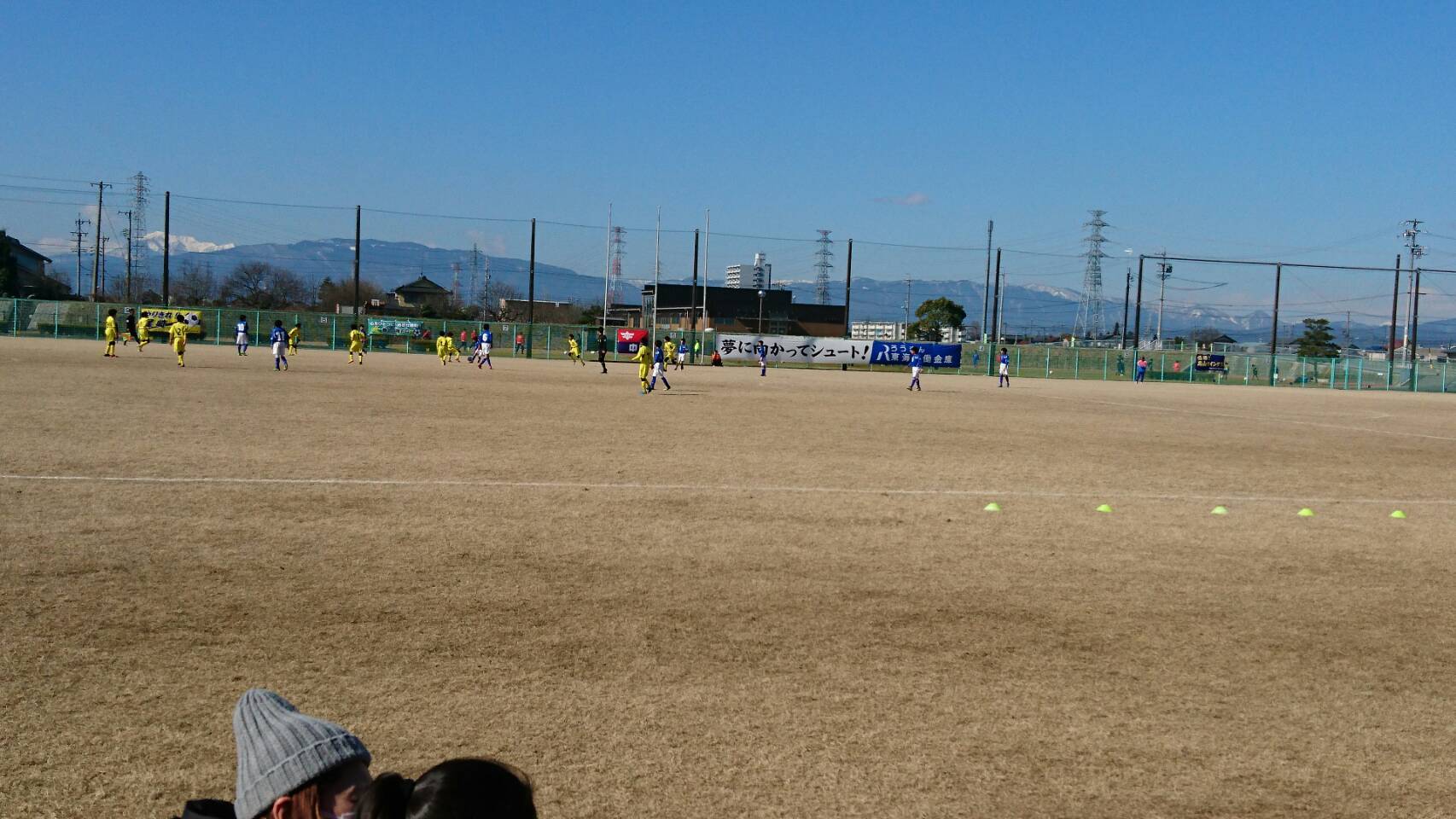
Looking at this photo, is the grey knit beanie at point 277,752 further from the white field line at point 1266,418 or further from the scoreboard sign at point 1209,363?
the scoreboard sign at point 1209,363

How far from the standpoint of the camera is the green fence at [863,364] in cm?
6400

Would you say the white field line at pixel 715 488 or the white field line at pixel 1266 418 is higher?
the white field line at pixel 1266 418

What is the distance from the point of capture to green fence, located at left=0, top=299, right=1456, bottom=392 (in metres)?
64.0

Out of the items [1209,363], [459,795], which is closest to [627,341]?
[1209,363]

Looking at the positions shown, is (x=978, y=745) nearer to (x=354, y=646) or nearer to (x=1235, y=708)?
(x=1235, y=708)

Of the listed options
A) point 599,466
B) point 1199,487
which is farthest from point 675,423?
point 1199,487


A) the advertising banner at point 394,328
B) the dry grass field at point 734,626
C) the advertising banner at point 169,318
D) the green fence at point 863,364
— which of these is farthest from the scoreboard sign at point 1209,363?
the dry grass field at point 734,626

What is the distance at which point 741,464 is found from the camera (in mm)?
15805

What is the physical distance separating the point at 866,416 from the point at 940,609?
62.1 feet

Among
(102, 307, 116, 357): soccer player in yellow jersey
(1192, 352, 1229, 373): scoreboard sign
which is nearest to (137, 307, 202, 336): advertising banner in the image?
(102, 307, 116, 357): soccer player in yellow jersey

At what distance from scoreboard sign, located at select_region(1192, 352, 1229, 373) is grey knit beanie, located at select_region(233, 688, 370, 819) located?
7829 cm

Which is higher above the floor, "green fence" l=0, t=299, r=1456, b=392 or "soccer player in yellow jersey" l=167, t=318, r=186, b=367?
"green fence" l=0, t=299, r=1456, b=392

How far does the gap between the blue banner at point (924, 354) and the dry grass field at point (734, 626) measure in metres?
55.3

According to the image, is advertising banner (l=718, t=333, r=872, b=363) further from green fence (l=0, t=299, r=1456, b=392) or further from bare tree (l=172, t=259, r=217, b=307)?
bare tree (l=172, t=259, r=217, b=307)
